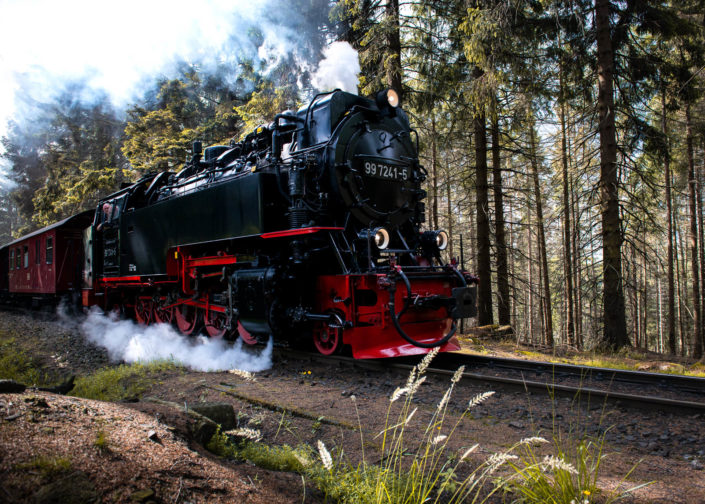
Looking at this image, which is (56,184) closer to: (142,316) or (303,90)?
(303,90)

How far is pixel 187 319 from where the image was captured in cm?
844

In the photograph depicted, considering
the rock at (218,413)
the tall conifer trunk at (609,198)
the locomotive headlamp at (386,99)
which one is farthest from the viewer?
the tall conifer trunk at (609,198)

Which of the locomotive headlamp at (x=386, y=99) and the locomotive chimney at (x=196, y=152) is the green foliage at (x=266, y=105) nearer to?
the locomotive chimney at (x=196, y=152)

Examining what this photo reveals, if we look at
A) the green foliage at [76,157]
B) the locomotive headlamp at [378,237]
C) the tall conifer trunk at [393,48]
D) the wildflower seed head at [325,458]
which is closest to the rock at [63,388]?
the wildflower seed head at [325,458]

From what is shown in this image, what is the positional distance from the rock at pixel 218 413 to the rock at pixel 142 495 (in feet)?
4.34

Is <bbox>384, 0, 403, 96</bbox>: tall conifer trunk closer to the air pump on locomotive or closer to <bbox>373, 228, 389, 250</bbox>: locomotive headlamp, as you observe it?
the air pump on locomotive

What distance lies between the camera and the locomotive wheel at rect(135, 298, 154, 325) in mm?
9773

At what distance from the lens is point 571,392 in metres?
4.29

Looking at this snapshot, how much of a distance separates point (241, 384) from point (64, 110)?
2423 cm

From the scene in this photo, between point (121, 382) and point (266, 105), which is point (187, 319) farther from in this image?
point (266, 105)

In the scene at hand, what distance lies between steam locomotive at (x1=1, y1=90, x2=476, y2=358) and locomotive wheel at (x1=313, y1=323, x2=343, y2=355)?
2cm

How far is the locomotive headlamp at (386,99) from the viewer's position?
6.67 m

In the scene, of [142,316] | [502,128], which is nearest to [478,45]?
[502,128]

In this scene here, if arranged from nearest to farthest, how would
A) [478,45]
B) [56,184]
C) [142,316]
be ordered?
[478,45], [142,316], [56,184]
